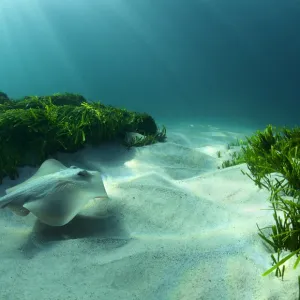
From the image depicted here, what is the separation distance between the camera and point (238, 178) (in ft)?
14.4

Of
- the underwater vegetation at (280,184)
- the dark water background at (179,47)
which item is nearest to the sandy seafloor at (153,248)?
the underwater vegetation at (280,184)

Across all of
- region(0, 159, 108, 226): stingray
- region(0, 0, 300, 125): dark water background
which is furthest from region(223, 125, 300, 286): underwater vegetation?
region(0, 0, 300, 125): dark water background

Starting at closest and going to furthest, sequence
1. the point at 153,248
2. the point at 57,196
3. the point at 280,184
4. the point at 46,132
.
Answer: the point at 153,248, the point at 57,196, the point at 280,184, the point at 46,132

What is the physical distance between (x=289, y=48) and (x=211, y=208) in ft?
275

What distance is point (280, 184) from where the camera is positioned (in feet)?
11.1

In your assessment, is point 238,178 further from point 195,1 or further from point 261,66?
point 261,66

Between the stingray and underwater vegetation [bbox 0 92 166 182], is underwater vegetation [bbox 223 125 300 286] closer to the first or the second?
the stingray

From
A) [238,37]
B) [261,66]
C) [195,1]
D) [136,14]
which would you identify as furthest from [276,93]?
[136,14]

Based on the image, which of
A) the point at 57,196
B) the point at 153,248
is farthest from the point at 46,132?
the point at 153,248

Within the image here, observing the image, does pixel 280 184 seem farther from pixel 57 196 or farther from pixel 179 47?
pixel 179 47

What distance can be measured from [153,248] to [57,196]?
127cm

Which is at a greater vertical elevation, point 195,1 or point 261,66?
Result: point 195,1

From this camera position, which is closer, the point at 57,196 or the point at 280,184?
Result: the point at 57,196

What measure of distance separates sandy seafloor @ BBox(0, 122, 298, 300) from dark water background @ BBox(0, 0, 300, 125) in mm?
38645
